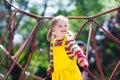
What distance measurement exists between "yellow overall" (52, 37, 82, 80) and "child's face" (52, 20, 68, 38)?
41 mm

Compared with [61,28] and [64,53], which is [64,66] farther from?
[61,28]

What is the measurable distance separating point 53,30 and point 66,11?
20.7 ft

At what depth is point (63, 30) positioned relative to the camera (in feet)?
7.49

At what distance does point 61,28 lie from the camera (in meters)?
2.28

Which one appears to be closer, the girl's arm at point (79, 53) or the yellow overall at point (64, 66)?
the girl's arm at point (79, 53)

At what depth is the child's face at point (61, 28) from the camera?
227cm

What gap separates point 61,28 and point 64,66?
0.21 metres

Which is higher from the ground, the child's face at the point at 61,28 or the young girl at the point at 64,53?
the child's face at the point at 61,28

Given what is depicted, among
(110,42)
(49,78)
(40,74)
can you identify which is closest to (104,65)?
(110,42)

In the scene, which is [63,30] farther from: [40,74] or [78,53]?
[40,74]

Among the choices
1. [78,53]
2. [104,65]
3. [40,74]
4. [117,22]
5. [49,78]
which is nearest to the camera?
[78,53]

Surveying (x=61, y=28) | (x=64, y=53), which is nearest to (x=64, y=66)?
(x=64, y=53)

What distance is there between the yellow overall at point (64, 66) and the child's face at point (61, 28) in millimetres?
41

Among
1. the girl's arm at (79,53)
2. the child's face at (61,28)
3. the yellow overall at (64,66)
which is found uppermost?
the child's face at (61,28)
